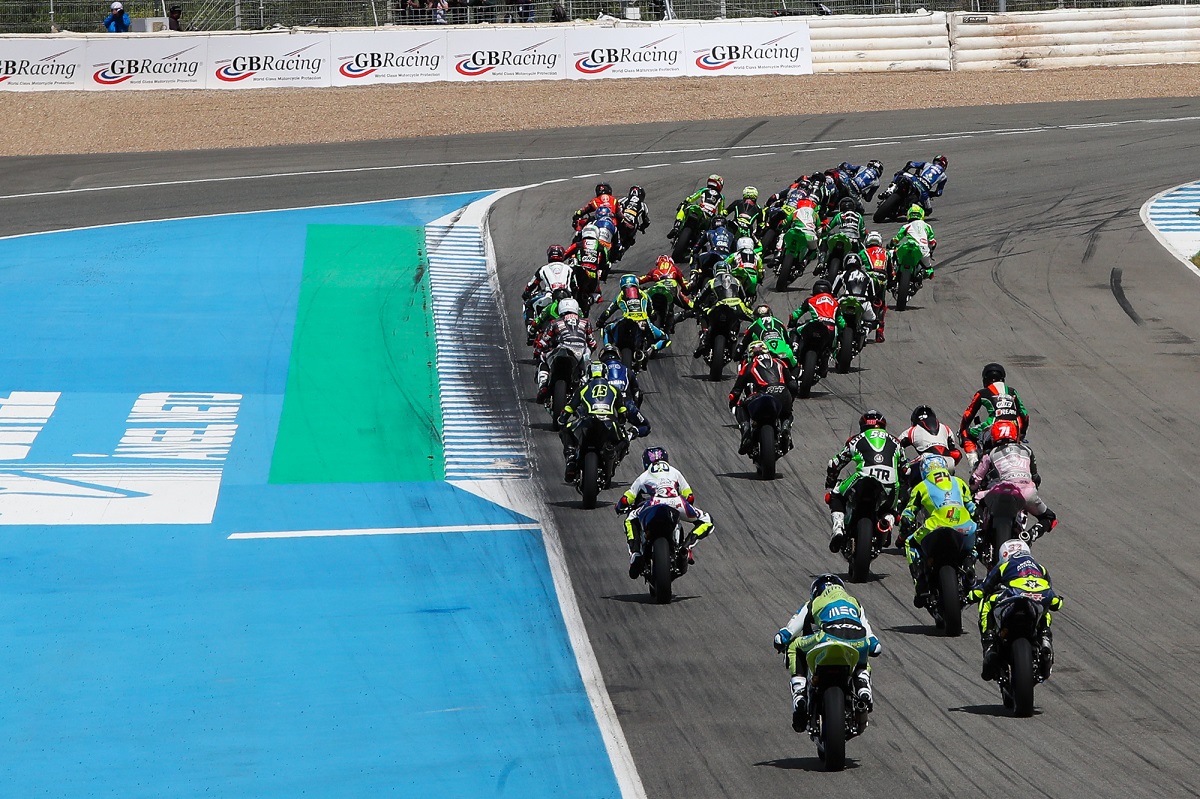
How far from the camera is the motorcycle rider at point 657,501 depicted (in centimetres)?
Result: 1543

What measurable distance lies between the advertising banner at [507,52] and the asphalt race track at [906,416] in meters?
2.93

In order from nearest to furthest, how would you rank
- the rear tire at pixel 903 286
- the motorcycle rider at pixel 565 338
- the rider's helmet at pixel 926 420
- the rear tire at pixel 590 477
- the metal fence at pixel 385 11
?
the rider's helmet at pixel 926 420 → the rear tire at pixel 590 477 → the motorcycle rider at pixel 565 338 → the rear tire at pixel 903 286 → the metal fence at pixel 385 11

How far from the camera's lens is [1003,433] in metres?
16.6

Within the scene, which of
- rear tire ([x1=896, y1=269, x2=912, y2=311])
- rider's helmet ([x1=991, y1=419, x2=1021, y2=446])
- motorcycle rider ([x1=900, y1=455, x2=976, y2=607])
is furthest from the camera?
rear tire ([x1=896, y1=269, x2=912, y2=311])

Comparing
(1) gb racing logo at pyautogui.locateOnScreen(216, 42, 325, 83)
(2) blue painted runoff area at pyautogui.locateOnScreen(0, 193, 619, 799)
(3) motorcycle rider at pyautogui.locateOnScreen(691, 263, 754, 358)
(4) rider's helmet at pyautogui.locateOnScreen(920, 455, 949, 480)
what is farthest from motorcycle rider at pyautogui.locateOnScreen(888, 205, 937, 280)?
(1) gb racing logo at pyautogui.locateOnScreen(216, 42, 325, 83)

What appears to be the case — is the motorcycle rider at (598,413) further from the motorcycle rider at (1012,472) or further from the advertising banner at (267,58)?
the advertising banner at (267,58)

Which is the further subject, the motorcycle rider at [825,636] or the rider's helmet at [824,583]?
the rider's helmet at [824,583]

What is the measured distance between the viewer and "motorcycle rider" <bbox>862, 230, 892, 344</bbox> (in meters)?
24.7

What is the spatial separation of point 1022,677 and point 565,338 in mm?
10627

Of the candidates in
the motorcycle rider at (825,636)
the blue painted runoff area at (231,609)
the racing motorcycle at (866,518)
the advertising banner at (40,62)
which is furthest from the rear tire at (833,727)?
the advertising banner at (40,62)

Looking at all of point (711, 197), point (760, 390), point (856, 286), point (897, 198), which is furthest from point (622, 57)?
point (760, 390)

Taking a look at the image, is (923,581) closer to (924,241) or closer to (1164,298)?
(924,241)

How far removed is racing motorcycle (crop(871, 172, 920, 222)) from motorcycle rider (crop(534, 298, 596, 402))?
42.1ft

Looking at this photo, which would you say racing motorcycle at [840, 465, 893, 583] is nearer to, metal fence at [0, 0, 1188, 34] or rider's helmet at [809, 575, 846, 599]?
rider's helmet at [809, 575, 846, 599]
